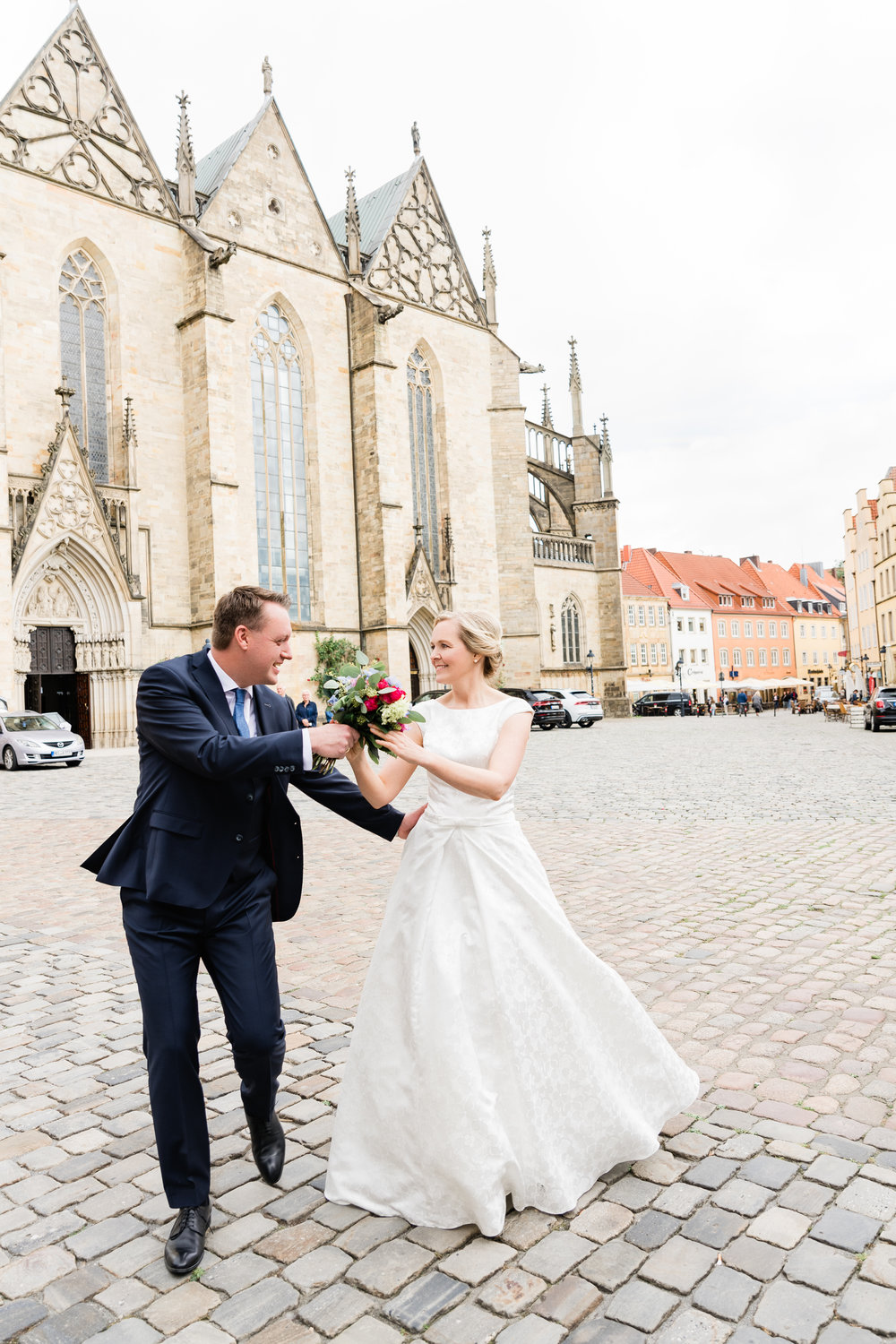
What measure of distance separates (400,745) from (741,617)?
73.5 meters

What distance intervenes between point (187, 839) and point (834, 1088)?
244 cm

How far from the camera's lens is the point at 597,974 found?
2.99 meters

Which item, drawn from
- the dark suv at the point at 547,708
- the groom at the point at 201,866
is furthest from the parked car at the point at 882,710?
the groom at the point at 201,866

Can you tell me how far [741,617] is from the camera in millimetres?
72938

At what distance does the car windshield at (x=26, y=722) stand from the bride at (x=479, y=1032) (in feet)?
66.5

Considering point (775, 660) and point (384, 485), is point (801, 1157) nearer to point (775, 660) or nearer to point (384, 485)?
point (384, 485)

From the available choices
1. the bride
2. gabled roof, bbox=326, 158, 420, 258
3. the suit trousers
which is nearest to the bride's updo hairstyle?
the bride

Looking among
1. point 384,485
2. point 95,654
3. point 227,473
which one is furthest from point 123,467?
point 384,485

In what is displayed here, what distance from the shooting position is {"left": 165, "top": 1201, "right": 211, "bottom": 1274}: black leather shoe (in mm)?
2529

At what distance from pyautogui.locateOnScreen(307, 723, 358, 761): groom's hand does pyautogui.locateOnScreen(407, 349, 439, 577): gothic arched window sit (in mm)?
32688

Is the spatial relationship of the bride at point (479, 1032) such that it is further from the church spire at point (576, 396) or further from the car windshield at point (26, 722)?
the church spire at point (576, 396)

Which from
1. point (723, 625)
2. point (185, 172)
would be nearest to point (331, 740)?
point (185, 172)

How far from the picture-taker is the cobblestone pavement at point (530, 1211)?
91.2 inches

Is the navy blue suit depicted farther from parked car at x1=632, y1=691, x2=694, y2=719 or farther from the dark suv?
parked car at x1=632, y1=691, x2=694, y2=719
